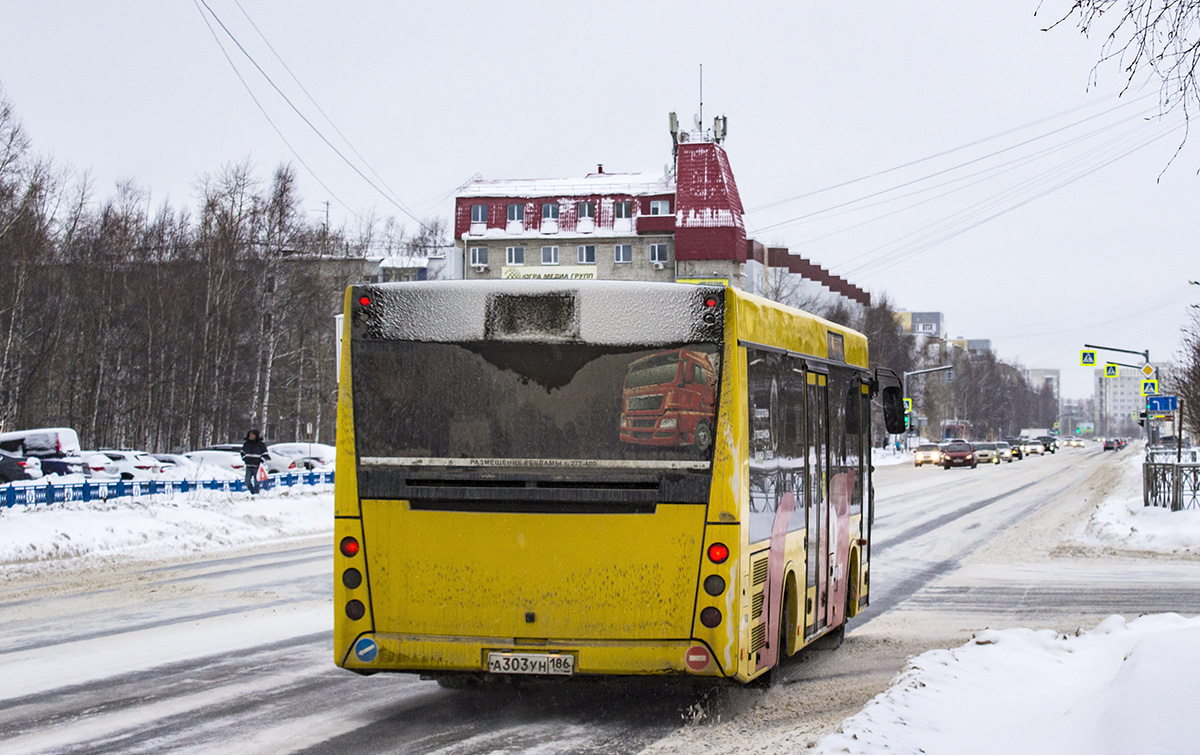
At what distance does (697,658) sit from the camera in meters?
7.25

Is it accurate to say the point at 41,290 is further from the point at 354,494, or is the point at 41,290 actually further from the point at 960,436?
the point at 960,436

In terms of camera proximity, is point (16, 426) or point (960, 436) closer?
point (16, 426)

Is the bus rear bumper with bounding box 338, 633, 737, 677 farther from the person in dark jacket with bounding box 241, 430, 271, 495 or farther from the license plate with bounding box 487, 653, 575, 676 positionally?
the person in dark jacket with bounding box 241, 430, 271, 495

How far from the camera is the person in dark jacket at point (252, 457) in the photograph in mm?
29656

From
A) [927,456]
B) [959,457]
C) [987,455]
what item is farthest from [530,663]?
[987,455]

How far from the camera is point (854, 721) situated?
653 cm

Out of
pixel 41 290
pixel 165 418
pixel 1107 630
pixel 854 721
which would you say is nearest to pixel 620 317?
pixel 854 721

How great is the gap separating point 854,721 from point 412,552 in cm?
262

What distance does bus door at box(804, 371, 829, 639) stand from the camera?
945 cm

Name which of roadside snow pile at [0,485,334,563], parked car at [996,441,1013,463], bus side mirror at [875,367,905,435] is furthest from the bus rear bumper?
parked car at [996,441,1013,463]

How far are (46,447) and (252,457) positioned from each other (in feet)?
31.8

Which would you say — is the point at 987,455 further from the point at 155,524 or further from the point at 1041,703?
the point at 1041,703

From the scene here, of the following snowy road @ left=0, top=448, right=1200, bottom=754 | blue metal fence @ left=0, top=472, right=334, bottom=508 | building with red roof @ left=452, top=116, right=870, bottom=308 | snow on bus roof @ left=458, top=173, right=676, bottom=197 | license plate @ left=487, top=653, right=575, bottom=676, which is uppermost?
snow on bus roof @ left=458, top=173, right=676, bottom=197

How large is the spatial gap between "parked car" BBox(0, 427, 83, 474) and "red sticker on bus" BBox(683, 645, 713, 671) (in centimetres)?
3254
